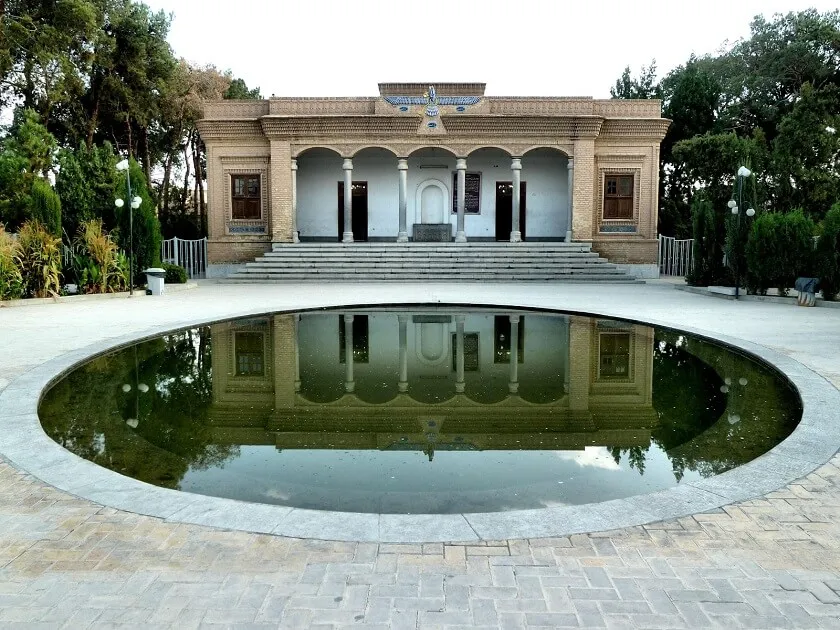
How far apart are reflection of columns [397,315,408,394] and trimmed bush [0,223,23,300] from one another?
314 inches

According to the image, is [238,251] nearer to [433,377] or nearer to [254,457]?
[433,377]

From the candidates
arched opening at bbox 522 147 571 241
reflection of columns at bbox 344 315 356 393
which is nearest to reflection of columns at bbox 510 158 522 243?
arched opening at bbox 522 147 571 241

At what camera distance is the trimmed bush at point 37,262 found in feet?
46.5

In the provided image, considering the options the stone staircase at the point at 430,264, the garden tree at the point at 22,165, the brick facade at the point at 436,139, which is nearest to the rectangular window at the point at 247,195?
the brick facade at the point at 436,139

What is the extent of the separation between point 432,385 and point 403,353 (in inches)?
66.8

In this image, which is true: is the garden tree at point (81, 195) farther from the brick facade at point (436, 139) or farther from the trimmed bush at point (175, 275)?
the brick facade at point (436, 139)

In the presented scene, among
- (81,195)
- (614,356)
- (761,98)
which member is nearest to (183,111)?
(81,195)

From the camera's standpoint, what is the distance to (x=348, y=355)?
26.6 feet

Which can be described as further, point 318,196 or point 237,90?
point 237,90

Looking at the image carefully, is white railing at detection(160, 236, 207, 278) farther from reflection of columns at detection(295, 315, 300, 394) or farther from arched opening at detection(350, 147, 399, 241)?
reflection of columns at detection(295, 315, 300, 394)

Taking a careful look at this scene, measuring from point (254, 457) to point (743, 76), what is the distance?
29776 millimetres

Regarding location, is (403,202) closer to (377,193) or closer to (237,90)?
(377,193)

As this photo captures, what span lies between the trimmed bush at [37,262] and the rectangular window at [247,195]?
29.2ft

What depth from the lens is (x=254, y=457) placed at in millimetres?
4520
